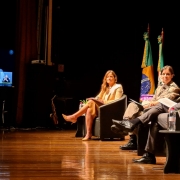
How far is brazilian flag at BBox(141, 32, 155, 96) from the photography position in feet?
26.1

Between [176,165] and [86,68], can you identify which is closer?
[176,165]

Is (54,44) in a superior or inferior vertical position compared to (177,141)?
superior

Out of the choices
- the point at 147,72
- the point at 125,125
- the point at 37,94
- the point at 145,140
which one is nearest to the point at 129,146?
the point at 145,140

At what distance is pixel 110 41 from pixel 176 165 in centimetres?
637

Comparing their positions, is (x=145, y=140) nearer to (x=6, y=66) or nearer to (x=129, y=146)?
(x=129, y=146)

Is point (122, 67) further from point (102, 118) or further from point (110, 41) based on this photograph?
point (102, 118)

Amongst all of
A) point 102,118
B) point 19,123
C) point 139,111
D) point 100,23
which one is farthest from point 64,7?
point 139,111

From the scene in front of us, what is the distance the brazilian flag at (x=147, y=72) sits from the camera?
313 inches

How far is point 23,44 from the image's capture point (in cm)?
864

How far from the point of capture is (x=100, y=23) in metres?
9.22

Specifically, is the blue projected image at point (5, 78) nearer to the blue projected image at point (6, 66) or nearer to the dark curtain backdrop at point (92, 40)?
the blue projected image at point (6, 66)

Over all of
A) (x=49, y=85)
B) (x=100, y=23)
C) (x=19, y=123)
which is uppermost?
(x=100, y=23)

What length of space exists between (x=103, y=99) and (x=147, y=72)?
188 cm

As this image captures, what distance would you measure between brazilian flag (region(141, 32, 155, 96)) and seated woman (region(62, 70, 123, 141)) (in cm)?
162
